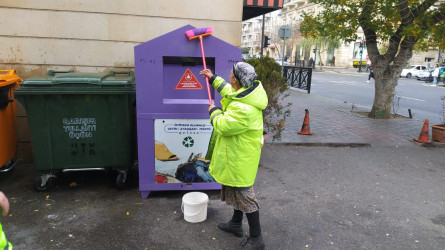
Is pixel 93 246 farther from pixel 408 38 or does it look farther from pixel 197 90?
pixel 408 38

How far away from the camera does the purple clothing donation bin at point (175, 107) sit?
3.45 meters

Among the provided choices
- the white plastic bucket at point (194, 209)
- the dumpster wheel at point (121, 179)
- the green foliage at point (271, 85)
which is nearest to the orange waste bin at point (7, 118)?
the dumpster wheel at point (121, 179)

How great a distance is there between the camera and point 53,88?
3.64 meters

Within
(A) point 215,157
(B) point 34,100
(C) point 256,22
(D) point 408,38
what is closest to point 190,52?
(A) point 215,157

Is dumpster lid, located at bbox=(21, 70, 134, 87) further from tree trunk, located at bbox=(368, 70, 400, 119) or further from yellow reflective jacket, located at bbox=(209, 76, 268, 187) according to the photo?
tree trunk, located at bbox=(368, 70, 400, 119)

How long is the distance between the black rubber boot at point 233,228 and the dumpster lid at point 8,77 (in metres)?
3.10

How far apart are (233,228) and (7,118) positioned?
127 inches

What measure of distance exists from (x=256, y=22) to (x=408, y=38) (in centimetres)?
7949

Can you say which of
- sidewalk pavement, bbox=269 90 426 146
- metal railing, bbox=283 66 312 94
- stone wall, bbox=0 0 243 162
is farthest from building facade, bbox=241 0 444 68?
stone wall, bbox=0 0 243 162

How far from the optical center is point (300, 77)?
1738 cm

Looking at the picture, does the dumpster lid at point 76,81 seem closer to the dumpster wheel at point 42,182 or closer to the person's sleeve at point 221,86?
the dumpster wheel at point 42,182

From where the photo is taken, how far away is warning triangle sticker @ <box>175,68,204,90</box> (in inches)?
141

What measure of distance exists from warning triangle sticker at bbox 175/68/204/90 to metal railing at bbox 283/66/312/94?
13674 millimetres

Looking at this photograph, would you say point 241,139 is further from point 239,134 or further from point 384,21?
point 384,21
